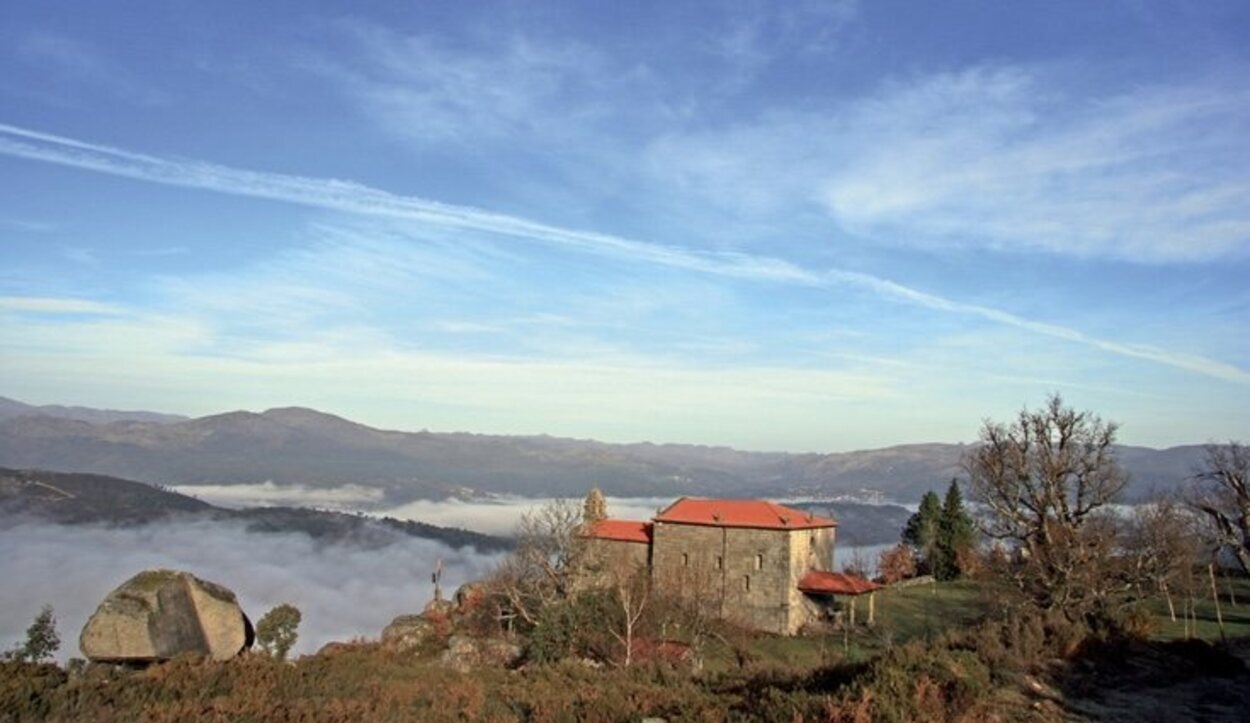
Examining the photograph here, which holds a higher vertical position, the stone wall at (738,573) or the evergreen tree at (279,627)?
the stone wall at (738,573)

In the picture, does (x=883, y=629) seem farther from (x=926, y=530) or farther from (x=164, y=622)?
(x=164, y=622)

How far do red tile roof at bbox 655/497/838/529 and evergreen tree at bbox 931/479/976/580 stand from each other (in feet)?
49.3

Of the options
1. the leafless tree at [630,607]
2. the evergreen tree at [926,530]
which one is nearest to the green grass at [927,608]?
the evergreen tree at [926,530]

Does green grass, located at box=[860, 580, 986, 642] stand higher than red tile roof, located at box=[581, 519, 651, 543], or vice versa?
red tile roof, located at box=[581, 519, 651, 543]

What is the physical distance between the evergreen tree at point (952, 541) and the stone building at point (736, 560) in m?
14.8

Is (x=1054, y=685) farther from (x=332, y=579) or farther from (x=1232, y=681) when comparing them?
(x=332, y=579)

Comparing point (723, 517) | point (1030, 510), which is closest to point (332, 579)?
point (723, 517)

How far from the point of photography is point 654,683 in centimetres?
1608

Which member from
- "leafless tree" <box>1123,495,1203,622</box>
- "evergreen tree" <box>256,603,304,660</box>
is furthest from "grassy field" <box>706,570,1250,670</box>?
"evergreen tree" <box>256,603,304,660</box>

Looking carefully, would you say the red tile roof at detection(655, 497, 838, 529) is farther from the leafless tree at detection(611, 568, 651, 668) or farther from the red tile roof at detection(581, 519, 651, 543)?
the leafless tree at detection(611, 568, 651, 668)

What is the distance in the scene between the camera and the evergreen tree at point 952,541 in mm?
65938

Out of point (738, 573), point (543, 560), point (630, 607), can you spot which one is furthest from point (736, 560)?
point (630, 607)

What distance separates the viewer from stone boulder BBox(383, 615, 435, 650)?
1740 inches

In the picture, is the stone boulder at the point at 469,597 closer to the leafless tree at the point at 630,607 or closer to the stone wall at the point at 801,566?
the leafless tree at the point at 630,607
